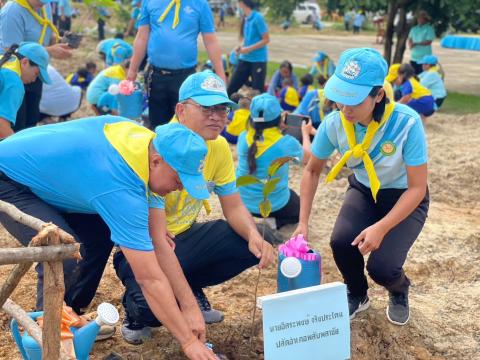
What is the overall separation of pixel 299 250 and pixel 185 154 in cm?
97

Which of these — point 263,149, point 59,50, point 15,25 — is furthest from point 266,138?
point 15,25

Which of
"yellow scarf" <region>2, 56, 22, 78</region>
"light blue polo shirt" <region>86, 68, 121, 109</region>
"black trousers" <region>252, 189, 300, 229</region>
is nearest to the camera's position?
"yellow scarf" <region>2, 56, 22, 78</region>

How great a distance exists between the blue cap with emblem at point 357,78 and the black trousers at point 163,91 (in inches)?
95.8

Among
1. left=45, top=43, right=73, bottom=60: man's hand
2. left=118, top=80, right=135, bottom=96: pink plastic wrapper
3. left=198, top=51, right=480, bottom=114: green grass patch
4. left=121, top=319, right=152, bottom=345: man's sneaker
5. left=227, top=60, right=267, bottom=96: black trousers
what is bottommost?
left=198, top=51, right=480, bottom=114: green grass patch

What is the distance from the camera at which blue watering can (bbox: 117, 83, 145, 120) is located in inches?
256

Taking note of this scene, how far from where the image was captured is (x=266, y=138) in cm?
454

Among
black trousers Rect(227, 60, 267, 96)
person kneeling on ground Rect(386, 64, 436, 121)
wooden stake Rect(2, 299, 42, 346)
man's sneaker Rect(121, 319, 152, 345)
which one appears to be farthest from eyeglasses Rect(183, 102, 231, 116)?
black trousers Rect(227, 60, 267, 96)

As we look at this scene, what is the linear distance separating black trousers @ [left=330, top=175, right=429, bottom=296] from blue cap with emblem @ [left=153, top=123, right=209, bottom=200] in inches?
42.8

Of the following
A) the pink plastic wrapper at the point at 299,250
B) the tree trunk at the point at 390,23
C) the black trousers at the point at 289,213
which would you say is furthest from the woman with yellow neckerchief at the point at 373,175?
the tree trunk at the point at 390,23

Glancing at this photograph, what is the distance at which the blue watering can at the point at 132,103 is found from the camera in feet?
21.3

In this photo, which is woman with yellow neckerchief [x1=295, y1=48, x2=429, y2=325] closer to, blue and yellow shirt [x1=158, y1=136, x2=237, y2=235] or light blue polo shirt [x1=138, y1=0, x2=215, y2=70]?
blue and yellow shirt [x1=158, y1=136, x2=237, y2=235]

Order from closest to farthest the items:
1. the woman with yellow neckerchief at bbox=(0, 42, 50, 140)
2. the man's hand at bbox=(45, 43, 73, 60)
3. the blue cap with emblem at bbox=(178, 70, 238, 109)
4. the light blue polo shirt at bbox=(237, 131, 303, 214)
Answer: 1. the blue cap with emblem at bbox=(178, 70, 238, 109)
2. the woman with yellow neckerchief at bbox=(0, 42, 50, 140)
3. the light blue polo shirt at bbox=(237, 131, 303, 214)
4. the man's hand at bbox=(45, 43, 73, 60)

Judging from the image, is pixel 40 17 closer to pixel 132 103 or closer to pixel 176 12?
pixel 176 12

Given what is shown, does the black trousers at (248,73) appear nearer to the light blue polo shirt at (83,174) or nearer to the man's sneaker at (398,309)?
the man's sneaker at (398,309)
